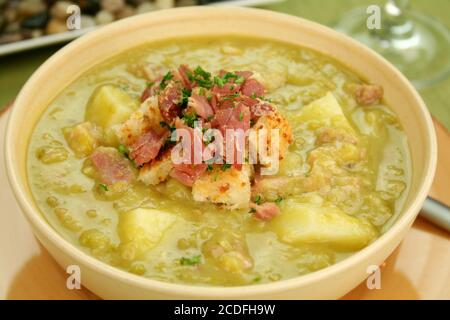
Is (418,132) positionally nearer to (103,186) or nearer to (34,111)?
(103,186)

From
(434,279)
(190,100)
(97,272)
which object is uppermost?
(190,100)

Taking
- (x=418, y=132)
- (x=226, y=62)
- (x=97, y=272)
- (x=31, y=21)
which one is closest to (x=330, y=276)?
(x=97, y=272)

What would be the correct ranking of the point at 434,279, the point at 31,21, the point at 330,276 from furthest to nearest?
the point at 31,21 < the point at 434,279 < the point at 330,276

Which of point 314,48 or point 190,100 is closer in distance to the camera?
point 190,100

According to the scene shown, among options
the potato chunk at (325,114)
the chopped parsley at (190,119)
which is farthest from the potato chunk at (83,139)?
the potato chunk at (325,114)

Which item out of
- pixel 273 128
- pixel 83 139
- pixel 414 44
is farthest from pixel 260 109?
pixel 414 44

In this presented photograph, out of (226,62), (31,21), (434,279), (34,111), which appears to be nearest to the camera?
(434,279)

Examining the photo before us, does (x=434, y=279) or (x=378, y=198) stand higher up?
(x=378, y=198)
